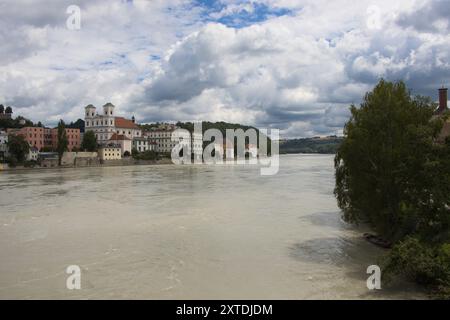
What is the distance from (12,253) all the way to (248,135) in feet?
573

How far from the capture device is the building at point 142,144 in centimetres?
11392

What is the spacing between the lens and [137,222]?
18.0m

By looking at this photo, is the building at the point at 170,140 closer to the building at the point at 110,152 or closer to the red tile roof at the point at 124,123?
the red tile roof at the point at 124,123

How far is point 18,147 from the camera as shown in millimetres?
75062

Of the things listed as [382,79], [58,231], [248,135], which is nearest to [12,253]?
[58,231]

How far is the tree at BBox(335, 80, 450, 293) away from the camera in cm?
995

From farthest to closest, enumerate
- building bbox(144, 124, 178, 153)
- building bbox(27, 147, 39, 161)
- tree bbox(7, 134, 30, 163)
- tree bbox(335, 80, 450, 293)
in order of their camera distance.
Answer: building bbox(144, 124, 178, 153) → building bbox(27, 147, 39, 161) → tree bbox(7, 134, 30, 163) → tree bbox(335, 80, 450, 293)

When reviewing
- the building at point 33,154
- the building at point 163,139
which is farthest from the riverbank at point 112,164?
the building at point 163,139

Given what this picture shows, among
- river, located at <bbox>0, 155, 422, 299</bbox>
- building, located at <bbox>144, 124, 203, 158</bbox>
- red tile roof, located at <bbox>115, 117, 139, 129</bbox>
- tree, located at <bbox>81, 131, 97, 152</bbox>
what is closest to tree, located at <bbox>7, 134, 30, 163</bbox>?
tree, located at <bbox>81, 131, 97, 152</bbox>

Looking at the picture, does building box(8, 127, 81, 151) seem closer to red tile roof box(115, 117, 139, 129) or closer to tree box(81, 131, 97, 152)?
tree box(81, 131, 97, 152)

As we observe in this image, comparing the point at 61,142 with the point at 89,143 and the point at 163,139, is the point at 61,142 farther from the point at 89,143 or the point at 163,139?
the point at 163,139

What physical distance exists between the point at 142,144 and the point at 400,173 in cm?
10825

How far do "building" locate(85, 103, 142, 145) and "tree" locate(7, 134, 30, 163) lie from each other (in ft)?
103

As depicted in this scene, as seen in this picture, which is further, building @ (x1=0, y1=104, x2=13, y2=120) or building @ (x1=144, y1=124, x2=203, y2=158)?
building @ (x1=144, y1=124, x2=203, y2=158)
